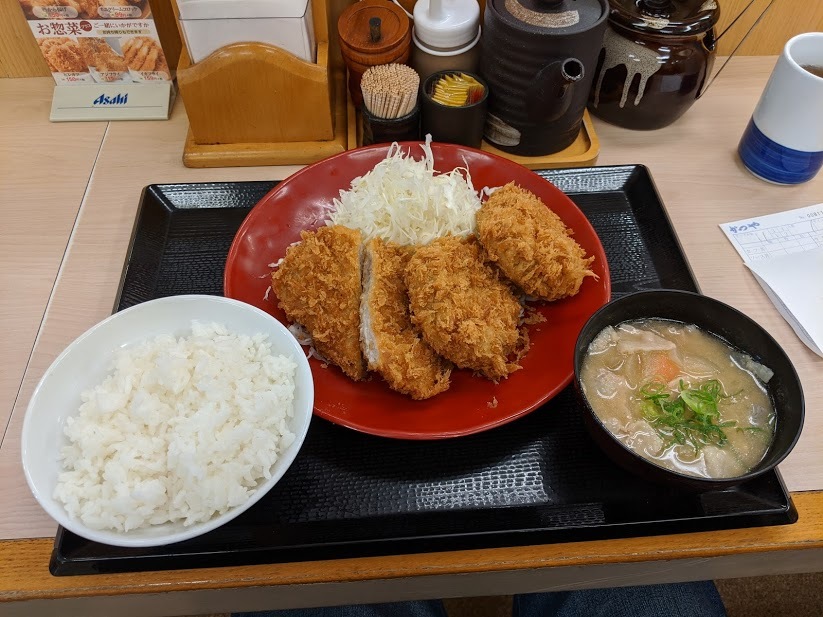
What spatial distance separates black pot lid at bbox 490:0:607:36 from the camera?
1.67 m

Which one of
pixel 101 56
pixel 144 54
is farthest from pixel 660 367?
pixel 101 56

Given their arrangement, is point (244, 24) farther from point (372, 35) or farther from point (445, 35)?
point (445, 35)

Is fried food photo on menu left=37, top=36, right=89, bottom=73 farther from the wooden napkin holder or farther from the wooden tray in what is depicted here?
the wooden tray

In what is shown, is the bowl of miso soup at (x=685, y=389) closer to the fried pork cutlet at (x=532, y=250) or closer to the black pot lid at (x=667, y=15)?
the fried pork cutlet at (x=532, y=250)

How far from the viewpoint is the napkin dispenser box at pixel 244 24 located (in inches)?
65.7

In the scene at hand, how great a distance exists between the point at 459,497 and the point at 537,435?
0.24m

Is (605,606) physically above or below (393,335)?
below

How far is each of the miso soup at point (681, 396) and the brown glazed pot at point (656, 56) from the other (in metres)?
0.95

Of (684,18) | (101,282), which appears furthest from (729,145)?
(101,282)

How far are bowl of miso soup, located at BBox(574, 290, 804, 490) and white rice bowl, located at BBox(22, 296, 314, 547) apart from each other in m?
0.63

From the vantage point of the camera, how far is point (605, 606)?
70.4 inches

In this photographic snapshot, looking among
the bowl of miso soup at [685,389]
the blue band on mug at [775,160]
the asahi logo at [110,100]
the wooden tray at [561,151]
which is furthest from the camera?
the asahi logo at [110,100]

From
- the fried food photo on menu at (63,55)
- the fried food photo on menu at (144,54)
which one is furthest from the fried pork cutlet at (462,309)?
the fried food photo on menu at (63,55)

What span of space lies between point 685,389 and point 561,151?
3.34ft
